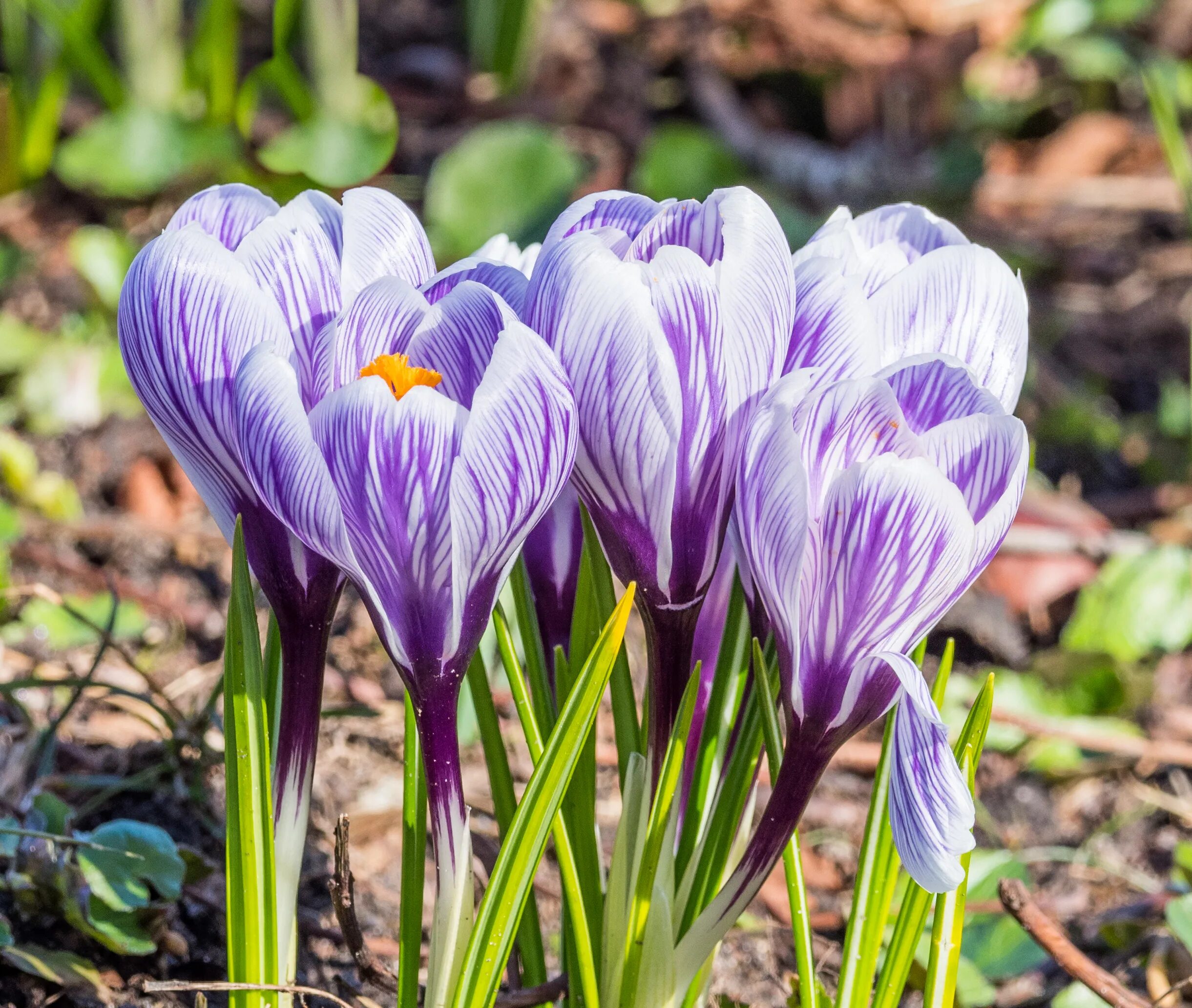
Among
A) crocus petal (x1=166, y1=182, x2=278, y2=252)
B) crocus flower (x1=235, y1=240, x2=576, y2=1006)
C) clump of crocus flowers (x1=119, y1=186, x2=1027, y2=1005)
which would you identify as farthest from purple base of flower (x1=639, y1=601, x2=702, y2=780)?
crocus petal (x1=166, y1=182, x2=278, y2=252)

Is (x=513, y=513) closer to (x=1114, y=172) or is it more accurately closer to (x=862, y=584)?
(x=862, y=584)

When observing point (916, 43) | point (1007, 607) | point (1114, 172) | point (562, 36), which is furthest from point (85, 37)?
point (1114, 172)

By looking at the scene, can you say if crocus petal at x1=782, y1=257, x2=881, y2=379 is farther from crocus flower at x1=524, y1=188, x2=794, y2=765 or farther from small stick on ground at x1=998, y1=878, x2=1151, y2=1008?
small stick on ground at x1=998, y1=878, x2=1151, y2=1008

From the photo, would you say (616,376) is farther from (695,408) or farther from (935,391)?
(935,391)

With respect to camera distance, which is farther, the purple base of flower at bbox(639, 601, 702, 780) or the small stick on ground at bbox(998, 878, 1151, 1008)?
the small stick on ground at bbox(998, 878, 1151, 1008)

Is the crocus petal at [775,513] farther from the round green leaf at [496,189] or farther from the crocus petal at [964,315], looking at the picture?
the round green leaf at [496,189]
